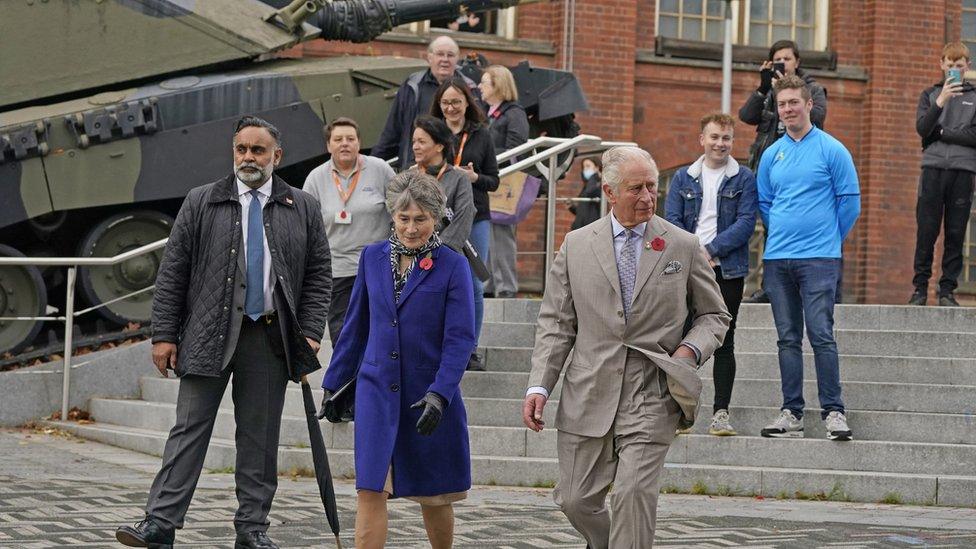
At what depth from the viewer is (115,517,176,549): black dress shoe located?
6098mm

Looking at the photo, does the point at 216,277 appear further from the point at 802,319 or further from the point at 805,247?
the point at 802,319

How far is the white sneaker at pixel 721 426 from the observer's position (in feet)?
29.3

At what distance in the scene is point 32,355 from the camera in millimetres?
12273

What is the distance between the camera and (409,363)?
5.72m

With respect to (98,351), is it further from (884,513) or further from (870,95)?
(870,95)

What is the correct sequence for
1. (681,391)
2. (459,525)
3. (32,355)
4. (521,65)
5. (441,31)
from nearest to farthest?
(681,391) < (459,525) < (32,355) < (521,65) < (441,31)

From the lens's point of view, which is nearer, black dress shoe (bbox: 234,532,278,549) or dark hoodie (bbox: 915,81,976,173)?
black dress shoe (bbox: 234,532,278,549)

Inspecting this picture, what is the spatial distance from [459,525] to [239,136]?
2144 mm

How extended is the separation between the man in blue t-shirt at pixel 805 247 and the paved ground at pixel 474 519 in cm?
69

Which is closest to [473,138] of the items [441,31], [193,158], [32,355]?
[193,158]

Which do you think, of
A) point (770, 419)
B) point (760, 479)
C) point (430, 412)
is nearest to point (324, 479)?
point (430, 412)

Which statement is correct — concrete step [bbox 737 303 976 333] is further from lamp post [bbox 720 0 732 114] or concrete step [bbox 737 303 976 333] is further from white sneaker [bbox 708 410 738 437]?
lamp post [bbox 720 0 732 114]

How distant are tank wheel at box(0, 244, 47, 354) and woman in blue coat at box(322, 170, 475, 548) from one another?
7232 mm

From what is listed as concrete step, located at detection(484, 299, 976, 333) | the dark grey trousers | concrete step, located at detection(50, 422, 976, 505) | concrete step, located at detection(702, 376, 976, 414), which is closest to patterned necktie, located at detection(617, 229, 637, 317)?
the dark grey trousers
